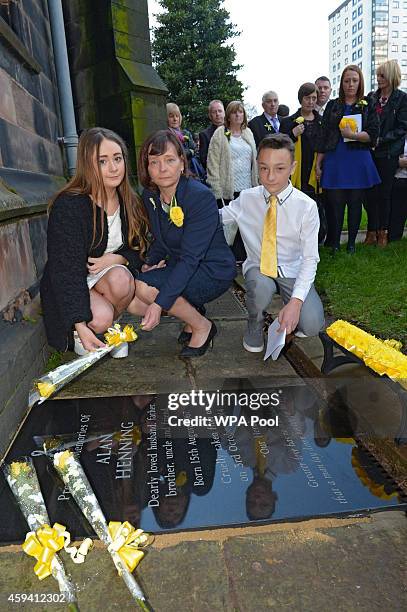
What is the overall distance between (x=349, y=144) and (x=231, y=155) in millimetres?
1356

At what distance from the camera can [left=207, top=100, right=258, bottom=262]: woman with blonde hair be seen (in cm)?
556

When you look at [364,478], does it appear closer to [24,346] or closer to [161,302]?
[161,302]

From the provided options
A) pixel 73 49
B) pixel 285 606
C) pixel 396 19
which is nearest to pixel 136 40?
pixel 73 49

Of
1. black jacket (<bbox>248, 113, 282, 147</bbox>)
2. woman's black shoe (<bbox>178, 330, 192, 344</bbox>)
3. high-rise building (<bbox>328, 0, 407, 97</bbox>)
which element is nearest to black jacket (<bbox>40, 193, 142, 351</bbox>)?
woman's black shoe (<bbox>178, 330, 192, 344</bbox>)

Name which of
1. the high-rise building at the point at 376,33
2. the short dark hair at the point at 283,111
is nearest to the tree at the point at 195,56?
the short dark hair at the point at 283,111

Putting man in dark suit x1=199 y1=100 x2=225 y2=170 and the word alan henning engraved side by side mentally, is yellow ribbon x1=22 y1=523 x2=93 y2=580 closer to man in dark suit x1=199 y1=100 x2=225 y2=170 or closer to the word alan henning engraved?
the word alan henning engraved

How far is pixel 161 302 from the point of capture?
2.80m

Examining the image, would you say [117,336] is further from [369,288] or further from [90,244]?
[369,288]

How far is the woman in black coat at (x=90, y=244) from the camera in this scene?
261cm

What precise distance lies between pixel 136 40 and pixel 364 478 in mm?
6895

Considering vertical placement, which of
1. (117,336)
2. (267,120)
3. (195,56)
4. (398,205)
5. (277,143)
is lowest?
(117,336)

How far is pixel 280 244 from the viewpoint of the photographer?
10.3 feet

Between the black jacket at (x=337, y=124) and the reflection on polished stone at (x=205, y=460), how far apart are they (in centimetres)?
379

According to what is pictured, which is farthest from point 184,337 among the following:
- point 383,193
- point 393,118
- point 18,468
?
point 393,118
